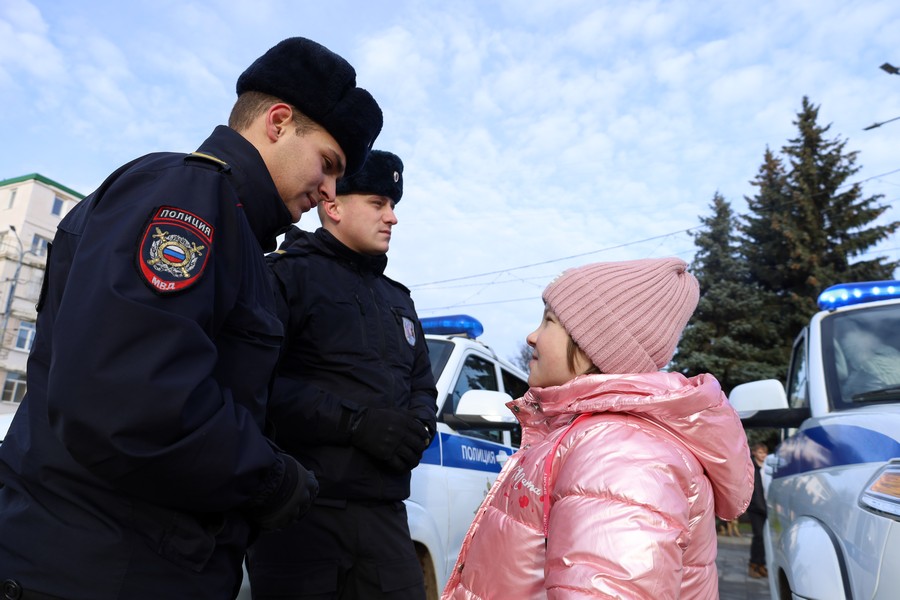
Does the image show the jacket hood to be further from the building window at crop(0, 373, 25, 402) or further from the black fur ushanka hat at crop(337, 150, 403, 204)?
the building window at crop(0, 373, 25, 402)

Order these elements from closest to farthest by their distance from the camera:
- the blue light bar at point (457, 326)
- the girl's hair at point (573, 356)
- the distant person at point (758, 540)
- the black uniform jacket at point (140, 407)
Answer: the black uniform jacket at point (140, 407), the girl's hair at point (573, 356), the blue light bar at point (457, 326), the distant person at point (758, 540)

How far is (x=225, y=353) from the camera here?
1.30 meters

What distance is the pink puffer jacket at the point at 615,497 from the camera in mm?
1163

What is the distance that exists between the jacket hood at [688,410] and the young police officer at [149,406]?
647mm

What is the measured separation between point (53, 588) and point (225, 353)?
1.55 feet

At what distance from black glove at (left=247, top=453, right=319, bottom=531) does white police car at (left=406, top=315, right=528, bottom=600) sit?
5.00 feet

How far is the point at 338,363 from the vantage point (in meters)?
2.22

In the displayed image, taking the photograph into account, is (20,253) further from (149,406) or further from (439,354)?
(149,406)

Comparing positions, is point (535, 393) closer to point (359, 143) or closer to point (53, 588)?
point (359, 143)

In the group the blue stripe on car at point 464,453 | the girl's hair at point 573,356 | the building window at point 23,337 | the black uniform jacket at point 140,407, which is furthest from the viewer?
the building window at point 23,337

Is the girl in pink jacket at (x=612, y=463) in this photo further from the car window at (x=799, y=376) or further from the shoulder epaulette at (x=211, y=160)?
the car window at (x=799, y=376)

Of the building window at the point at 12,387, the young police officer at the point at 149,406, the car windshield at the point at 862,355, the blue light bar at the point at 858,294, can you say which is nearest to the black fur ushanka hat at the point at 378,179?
the young police officer at the point at 149,406

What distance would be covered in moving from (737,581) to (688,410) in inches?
331

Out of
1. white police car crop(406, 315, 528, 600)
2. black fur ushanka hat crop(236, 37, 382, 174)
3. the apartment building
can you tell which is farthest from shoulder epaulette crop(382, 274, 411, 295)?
the apartment building
